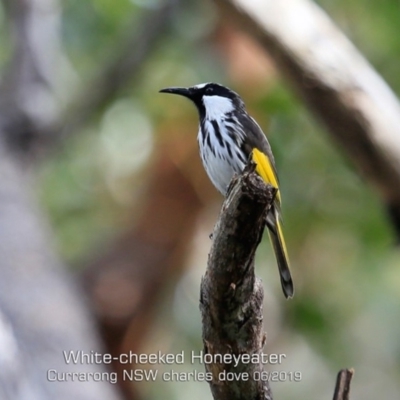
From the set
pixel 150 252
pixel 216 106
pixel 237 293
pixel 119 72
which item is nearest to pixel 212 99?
pixel 216 106

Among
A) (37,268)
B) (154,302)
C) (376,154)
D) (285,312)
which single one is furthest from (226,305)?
(285,312)

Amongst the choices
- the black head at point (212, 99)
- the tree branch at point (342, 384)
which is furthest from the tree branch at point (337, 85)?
the tree branch at point (342, 384)

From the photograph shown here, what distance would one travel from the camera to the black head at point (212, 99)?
4187 mm

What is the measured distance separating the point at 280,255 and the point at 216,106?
927 millimetres

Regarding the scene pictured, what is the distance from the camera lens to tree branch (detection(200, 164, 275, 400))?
2436 mm

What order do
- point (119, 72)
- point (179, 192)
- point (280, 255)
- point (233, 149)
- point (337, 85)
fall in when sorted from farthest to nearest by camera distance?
point (179, 192), point (119, 72), point (337, 85), point (233, 149), point (280, 255)

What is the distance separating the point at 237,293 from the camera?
251 cm

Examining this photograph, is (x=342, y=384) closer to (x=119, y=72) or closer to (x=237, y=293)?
(x=237, y=293)

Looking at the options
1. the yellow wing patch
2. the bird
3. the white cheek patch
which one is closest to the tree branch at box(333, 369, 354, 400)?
the bird

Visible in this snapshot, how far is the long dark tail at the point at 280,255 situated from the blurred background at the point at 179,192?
7.93ft

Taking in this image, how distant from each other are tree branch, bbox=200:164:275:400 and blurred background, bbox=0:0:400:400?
3564 mm

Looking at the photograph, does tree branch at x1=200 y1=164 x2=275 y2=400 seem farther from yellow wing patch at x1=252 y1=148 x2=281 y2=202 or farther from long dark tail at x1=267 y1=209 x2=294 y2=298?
yellow wing patch at x1=252 y1=148 x2=281 y2=202

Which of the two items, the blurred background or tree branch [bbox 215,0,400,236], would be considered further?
the blurred background

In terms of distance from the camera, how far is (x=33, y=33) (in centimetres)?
628
